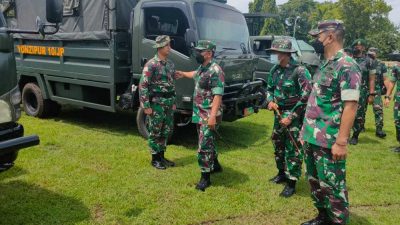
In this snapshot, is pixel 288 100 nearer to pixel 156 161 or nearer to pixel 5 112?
pixel 156 161

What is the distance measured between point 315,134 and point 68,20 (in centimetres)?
526

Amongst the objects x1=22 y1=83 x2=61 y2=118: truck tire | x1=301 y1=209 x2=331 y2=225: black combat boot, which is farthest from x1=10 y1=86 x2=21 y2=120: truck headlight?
x1=22 y1=83 x2=61 y2=118: truck tire

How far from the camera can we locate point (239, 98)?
5910mm

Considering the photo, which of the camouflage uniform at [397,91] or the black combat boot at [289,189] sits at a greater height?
the camouflage uniform at [397,91]

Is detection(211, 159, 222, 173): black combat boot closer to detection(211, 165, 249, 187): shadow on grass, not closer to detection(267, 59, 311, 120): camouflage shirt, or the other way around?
detection(211, 165, 249, 187): shadow on grass

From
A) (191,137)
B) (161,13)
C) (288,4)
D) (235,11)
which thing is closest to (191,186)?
(191,137)

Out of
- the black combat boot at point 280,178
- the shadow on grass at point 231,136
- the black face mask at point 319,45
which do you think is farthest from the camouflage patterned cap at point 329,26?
the shadow on grass at point 231,136

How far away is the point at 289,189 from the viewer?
14.1 feet

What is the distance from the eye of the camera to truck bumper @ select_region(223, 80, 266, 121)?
581 centimetres

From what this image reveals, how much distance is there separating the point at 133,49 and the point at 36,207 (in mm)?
3191

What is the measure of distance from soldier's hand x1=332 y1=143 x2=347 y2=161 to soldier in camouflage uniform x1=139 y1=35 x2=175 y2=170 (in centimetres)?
257

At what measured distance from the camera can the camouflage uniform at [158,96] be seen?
485 cm

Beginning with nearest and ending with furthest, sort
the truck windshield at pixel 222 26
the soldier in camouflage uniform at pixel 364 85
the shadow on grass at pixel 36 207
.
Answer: the shadow on grass at pixel 36 207
the truck windshield at pixel 222 26
the soldier in camouflage uniform at pixel 364 85

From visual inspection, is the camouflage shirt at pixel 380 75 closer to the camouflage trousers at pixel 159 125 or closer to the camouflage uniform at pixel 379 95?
the camouflage uniform at pixel 379 95
